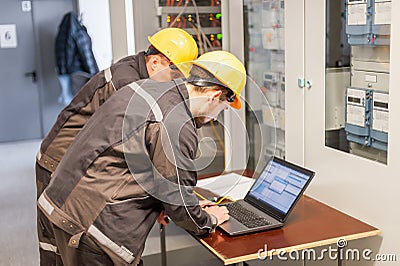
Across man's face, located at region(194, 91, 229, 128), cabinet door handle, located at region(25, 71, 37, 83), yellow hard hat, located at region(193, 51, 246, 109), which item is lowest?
cabinet door handle, located at region(25, 71, 37, 83)

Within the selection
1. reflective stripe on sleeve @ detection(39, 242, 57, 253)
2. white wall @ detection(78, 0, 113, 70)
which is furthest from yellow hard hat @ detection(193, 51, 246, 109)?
white wall @ detection(78, 0, 113, 70)

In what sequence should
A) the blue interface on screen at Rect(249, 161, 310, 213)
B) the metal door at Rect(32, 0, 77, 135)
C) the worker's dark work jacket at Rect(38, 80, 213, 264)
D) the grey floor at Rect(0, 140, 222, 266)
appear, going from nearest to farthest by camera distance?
the worker's dark work jacket at Rect(38, 80, 213, 264)
the blue interface on screen at Rect(249, 161, 310, 213)
the grey floor at Rect(0, 140, 222, 266)
the metal door at Rect(32, 0, 77, 135)

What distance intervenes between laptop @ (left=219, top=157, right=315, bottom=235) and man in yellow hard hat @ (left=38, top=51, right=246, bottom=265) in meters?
0.31

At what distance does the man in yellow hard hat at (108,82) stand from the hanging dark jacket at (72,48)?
432 cm

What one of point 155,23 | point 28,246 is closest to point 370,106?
point 155,23

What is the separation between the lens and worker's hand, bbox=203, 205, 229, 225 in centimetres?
228

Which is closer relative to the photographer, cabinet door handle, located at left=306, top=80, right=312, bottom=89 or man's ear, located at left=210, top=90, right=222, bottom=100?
man's ear, located at left=210, top=90, right=222, bottom=100

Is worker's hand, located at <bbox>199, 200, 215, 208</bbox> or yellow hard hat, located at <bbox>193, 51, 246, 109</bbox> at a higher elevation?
yellow hard hat, located at <bbox>193, 51, 246, 109</bbox>

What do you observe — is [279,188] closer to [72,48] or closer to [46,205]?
[46,205]

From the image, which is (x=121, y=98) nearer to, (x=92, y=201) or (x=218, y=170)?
(x=92, y=201)

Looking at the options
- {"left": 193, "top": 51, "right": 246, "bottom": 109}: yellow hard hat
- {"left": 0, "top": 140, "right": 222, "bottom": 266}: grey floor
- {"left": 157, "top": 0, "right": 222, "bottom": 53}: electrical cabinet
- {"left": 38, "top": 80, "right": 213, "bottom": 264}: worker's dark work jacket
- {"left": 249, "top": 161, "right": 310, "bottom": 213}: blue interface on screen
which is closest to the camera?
{"left": 38, "top": 80, "right": 213, "bottom": 264}: worker's dark work jacket

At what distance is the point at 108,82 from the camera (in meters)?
2.55

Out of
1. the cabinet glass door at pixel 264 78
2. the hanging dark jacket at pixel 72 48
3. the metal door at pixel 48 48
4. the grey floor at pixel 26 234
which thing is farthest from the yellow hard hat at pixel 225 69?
the metal door at pixel 48 48

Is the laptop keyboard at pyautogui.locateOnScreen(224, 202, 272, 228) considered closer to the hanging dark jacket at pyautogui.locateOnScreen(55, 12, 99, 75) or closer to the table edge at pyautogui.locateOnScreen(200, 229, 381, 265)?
the table edge at pyautogui.locateOnScreen(200, 229, 381, 265)
